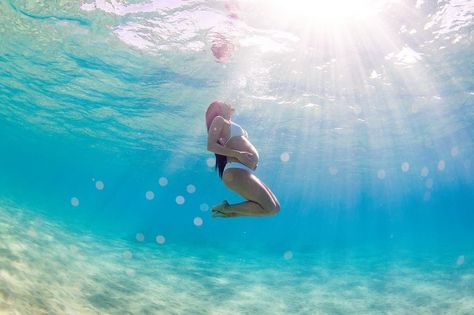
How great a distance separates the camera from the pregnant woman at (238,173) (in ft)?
16.2

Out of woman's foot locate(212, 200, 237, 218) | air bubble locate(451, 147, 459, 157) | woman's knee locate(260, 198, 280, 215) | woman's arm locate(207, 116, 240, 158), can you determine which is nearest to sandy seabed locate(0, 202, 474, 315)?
woman's foot locate(212, 200, 237, 218)

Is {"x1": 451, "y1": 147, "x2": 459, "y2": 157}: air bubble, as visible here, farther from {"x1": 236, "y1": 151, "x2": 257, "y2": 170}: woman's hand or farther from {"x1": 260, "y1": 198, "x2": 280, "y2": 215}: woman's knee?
{"x1": 236, "y1": 151, "x2": 257, "y2": 170}: woman's hand

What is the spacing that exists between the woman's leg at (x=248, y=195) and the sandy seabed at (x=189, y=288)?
4.90 metres

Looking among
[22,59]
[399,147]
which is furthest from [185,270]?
[399,147]

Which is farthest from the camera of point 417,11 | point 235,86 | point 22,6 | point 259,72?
point 235,86

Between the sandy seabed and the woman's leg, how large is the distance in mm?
4904

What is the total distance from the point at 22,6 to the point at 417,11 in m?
17.7

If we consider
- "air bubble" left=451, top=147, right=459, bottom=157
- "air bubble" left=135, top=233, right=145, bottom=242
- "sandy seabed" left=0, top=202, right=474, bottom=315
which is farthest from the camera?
"air bubble" left=451, top=147, right=459, bottom=157

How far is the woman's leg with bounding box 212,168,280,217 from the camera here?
490 cm

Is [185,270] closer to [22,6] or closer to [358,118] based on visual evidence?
[22,6]

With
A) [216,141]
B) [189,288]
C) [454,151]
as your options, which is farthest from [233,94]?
[454,151]

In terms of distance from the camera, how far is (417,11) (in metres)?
14.2

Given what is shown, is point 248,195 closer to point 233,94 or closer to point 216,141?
point 216,141

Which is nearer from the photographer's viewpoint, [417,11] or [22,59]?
[417,11]
